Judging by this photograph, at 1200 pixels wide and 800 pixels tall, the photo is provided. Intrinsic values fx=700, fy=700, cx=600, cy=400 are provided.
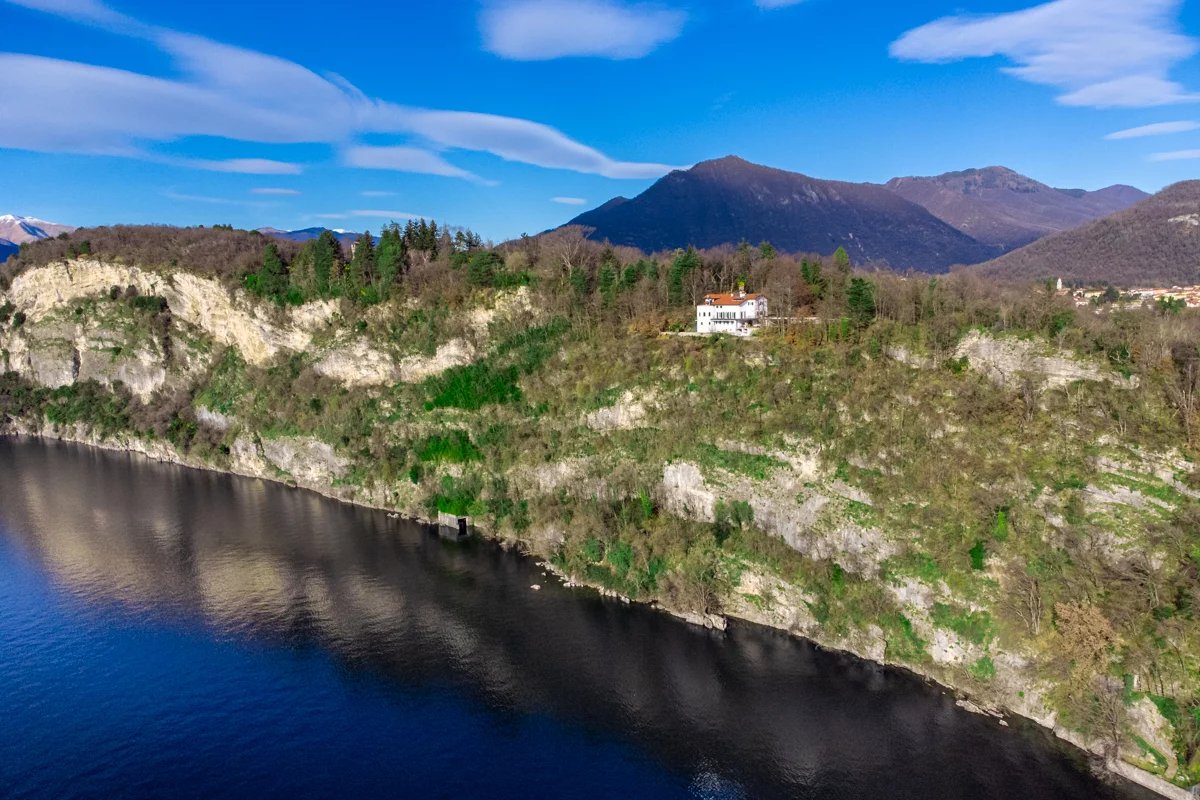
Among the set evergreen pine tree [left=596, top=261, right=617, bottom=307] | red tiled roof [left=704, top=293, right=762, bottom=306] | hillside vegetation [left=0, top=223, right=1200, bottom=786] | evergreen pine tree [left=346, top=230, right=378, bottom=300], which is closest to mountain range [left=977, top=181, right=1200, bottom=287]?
hillside vegetation [left=0, top=223, right=1200, bottom=786]

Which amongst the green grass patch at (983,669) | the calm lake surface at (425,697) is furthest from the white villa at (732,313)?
the green grass patch at (983,669)

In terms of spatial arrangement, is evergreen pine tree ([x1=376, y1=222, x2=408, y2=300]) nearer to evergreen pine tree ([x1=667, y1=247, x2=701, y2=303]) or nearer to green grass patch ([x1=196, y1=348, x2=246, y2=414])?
green grass patch ([x1=196, y1=348, x2=246, y2=414])

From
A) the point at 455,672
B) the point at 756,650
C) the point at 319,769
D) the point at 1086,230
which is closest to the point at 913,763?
the point at 756,650

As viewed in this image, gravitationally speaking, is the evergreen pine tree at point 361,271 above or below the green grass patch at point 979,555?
above

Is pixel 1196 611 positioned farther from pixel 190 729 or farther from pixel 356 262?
pixel 356 262

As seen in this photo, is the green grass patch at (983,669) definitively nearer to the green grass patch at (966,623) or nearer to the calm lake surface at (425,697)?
the green grass patch at (966,623)

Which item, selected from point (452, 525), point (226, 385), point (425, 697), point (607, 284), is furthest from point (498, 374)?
point (226, 385)
